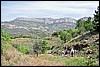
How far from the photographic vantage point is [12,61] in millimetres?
16484

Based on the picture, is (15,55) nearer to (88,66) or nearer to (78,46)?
(88,66)

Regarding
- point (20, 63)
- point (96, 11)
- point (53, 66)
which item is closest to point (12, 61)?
point (20, 63)

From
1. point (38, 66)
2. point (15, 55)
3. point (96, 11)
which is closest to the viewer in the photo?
point (38, 66)

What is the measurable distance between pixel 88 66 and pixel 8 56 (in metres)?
5.58

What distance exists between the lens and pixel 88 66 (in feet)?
50.4


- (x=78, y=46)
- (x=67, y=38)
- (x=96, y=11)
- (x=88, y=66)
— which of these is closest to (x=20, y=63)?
(x=88, y=66)

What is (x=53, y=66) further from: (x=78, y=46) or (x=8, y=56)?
(x=78, y=46)

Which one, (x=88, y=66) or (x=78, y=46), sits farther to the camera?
(x=78, y=46)

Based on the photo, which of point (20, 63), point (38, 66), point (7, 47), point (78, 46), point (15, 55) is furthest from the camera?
point (78, 46)

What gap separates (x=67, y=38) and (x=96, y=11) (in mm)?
49007

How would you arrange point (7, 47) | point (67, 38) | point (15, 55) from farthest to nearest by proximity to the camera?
1. point (67, 38)
2. point (7, 47)
3. point (15, 55)

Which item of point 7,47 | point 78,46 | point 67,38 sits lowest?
point 67,38

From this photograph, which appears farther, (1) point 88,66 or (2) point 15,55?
(2) point 15,55

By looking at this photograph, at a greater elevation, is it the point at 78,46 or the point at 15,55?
the point at 15,55
